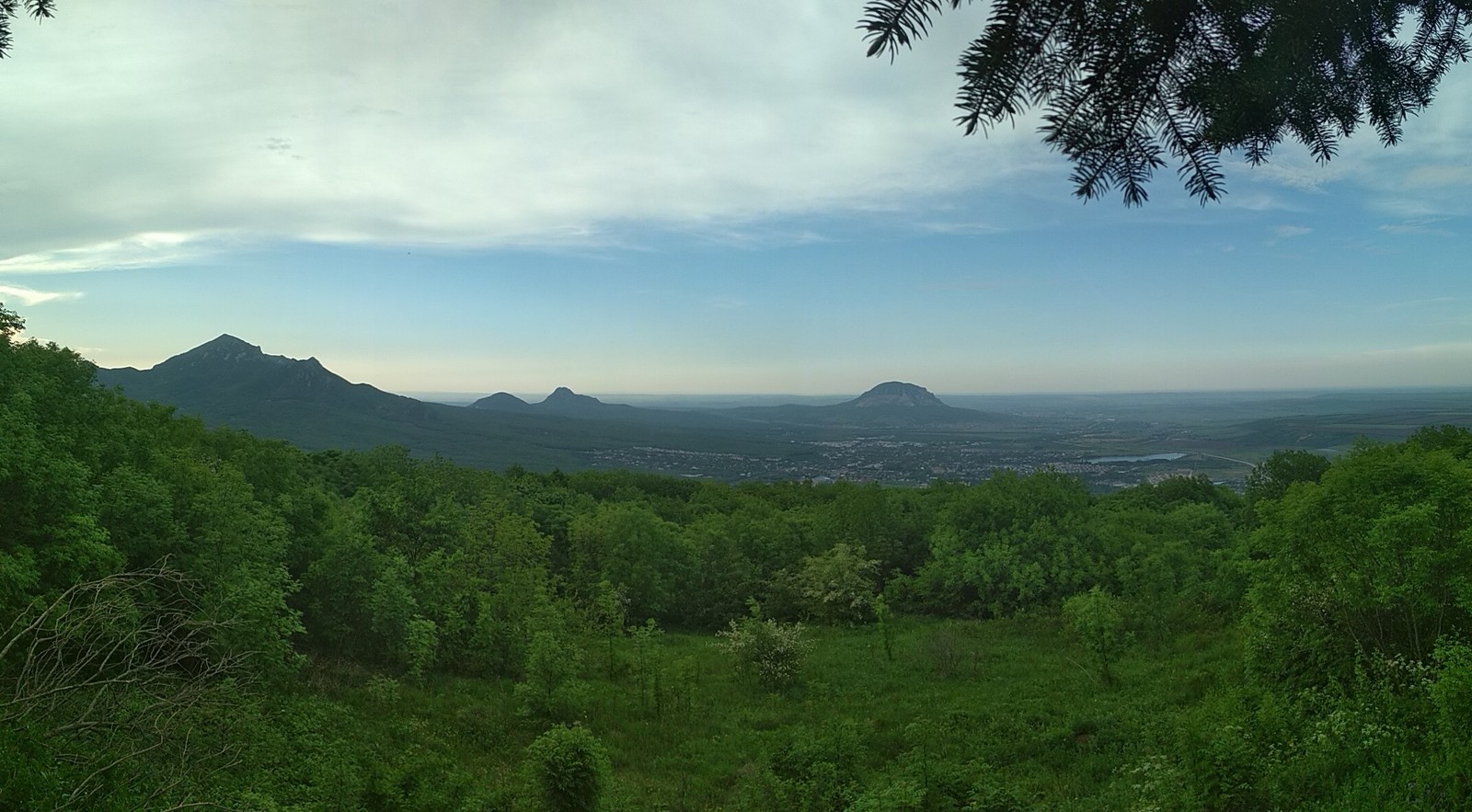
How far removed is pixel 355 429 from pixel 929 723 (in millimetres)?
179907

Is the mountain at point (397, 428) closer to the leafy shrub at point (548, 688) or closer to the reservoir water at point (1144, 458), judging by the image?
the reservoir water at point (1144, 458)

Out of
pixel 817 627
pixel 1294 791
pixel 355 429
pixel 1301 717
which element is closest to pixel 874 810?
pixel 1294 791

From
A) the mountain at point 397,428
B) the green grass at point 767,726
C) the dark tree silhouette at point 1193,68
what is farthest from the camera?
the mountain at point 397,428

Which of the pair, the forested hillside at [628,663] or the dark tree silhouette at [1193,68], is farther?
the forested hillside at [628,663]

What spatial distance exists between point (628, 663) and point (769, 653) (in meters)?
5.40

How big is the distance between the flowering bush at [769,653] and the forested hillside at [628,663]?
0.31ft

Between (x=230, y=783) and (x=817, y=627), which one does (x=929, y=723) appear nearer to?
(x=230, y=783)

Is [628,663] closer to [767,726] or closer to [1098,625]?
[767,726]

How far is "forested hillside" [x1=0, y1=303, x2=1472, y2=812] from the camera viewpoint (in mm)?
7387

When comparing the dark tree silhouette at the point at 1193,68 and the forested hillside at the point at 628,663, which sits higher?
the dark tree silhouette at the point at 1193,68

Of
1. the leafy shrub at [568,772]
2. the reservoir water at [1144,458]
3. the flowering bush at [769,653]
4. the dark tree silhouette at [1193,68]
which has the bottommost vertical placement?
the reservoir water at [1144,458]

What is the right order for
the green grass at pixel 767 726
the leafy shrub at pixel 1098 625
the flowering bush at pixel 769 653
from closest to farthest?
the green grass at pixel 767 726
the leafy shrub at pixel 1098 625
the flowering bush at pixel 769 653

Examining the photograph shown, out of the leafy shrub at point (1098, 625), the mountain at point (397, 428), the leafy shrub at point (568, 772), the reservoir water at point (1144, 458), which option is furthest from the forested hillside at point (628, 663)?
the mountain at point (397, 428)

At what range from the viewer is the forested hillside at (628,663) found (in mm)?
7387
